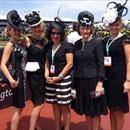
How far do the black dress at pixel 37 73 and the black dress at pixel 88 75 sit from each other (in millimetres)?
513

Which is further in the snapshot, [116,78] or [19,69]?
[19,69]

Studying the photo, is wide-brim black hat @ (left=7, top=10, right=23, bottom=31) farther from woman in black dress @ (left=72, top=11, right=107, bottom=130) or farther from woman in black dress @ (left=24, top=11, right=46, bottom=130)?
woman in black dress @ (left=72, top=11, right=107, bottom=130)

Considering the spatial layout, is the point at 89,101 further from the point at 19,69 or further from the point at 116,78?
the point at 19,69

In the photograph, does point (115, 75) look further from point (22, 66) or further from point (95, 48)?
point (22, 66)

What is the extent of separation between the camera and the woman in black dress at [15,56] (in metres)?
5.09

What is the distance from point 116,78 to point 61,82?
797mm

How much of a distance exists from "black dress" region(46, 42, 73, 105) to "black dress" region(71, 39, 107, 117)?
5.6 inches

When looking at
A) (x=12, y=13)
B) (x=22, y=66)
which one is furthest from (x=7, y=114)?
(x=12, y=13)

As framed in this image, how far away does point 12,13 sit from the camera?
5211mm

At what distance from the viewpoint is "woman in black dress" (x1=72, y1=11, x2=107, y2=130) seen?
4961mm

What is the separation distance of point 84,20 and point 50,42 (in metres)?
0.67

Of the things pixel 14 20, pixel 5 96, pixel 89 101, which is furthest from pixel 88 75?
pixel 5 96

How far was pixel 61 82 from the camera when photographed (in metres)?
5.32

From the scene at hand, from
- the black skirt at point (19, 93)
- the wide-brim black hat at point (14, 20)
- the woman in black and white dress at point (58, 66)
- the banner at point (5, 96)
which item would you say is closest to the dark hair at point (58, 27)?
the woman in black and white dress at point (58, 66)
